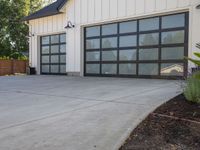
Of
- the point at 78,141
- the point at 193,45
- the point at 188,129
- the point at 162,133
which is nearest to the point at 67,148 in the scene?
the point at 78,141

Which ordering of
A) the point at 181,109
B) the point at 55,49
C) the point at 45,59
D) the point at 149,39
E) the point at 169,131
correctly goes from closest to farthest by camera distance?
the point at 169,131 → the point at 181,109 → the point at 149,39 → the point at 55,49 → the point at 45,59

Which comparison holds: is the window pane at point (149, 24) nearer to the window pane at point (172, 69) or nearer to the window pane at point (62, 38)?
the window pane at point (172, 69)

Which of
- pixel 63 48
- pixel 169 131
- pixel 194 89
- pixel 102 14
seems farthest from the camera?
pixel 63 48

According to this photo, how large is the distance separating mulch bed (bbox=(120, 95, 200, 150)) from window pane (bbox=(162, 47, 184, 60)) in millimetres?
6634

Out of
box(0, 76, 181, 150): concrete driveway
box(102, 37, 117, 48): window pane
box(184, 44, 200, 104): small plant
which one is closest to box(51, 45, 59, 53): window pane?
box(102, 37, 117, 48): window pane

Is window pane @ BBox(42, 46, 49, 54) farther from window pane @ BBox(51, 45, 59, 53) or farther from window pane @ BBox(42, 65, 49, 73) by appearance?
window pane @ BBox(42, 65, 49, 73)

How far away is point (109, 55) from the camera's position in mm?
14484

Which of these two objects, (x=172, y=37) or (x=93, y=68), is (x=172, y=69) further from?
(x=93, y=68)

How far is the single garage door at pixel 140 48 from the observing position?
12.1m

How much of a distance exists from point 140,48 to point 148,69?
3.22 feet

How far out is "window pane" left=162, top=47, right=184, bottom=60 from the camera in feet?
39.3

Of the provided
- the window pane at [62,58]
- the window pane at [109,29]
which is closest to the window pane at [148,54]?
the window pane at [109,29]

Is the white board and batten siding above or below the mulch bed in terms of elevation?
above

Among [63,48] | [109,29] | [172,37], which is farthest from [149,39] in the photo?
[63,48]
